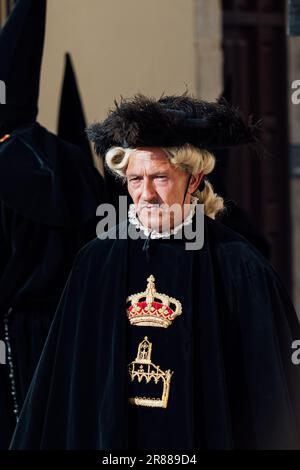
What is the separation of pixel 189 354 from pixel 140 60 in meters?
4.12

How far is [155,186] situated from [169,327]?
1.35 ft

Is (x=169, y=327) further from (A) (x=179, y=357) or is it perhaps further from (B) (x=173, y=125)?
(B) (x=173, y=125)

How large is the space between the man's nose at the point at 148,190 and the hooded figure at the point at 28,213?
1.34m

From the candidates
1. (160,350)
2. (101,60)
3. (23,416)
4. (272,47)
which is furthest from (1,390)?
(272,47)

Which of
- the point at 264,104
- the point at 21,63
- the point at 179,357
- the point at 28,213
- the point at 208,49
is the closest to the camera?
the point at 179,357

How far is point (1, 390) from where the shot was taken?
16.2 ft

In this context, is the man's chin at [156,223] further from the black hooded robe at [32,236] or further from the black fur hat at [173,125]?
the black hooded robe at [32,236]

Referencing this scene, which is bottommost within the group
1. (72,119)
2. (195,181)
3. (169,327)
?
(169,327)

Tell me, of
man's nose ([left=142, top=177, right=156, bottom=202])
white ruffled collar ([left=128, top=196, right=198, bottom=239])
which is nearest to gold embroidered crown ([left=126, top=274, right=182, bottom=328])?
white ruffled collar ([left=128, top=196, right=198, bottom=239])

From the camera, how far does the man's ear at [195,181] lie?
144 inches

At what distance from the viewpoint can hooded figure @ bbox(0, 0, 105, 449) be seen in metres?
4.86

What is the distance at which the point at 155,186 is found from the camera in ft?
11.7

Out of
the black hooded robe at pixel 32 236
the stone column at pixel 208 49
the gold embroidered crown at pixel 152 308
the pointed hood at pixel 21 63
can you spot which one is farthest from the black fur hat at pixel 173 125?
the stone column at pixel 208 49

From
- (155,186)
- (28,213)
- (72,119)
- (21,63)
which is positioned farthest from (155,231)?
(72,119)
